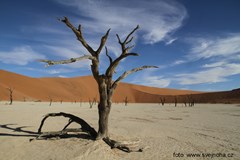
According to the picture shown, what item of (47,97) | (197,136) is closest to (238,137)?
(197,136)

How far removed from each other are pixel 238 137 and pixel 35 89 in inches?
2846

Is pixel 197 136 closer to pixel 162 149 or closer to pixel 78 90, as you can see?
pixel 162 149

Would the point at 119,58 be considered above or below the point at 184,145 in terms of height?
above

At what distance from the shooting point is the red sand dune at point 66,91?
66094 millimetres

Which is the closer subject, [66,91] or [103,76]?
[103,76]

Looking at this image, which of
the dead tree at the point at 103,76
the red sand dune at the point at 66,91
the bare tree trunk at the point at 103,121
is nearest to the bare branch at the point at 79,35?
the dead tree at the point at 103,76

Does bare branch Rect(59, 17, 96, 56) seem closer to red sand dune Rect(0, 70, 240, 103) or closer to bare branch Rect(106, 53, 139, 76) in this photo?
bare branch Rect(106, 53, 139, 76)

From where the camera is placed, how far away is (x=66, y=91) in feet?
288

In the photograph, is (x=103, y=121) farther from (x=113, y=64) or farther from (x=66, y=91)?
(x=66, y=91)

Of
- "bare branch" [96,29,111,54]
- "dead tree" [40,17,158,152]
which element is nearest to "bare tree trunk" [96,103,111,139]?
"dead tree" [40,17,158,152]

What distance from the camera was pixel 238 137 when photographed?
10.7 meters

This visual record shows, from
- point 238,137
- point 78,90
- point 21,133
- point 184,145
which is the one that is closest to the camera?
point 184,145

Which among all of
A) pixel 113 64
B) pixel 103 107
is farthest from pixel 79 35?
pixel 103 107

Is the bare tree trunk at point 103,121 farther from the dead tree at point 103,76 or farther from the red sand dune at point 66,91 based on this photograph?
the red sand dune at point 66,91
